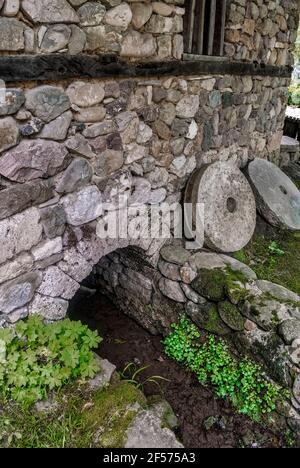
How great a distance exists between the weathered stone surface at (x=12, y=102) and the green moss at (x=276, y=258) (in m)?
2.56

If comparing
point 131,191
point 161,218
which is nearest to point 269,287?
point 161,218

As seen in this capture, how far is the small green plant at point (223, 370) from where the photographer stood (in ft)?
9.94

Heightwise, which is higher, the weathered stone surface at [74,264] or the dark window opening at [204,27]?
the dark window opening at [204,27]

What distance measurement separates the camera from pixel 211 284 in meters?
3.40

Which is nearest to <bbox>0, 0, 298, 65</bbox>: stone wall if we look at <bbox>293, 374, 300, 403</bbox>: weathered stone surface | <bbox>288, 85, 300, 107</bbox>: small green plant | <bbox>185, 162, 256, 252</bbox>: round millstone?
<bbox>185, 162, 256, 252</bbox>: round millstone

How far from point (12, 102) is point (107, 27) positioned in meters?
0.85

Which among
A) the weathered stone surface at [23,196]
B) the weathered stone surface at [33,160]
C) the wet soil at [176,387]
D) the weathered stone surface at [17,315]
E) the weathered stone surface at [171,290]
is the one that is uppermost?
the weathered stone surface at [33,160]

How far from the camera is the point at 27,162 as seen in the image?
230 centimetres

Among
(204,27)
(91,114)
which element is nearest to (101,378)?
(91,114)

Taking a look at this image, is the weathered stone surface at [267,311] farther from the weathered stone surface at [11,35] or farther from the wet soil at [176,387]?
the weathered stone surface at [11,35]

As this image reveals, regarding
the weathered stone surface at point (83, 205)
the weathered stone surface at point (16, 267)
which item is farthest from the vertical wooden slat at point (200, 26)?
the weathered stone surface at point (16, 267)

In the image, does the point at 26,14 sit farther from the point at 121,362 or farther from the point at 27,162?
the point at 121,362

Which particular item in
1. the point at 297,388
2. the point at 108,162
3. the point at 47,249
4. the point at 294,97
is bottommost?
the point at 297,388

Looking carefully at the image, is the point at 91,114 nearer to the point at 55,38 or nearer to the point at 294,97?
the point at 55,38
